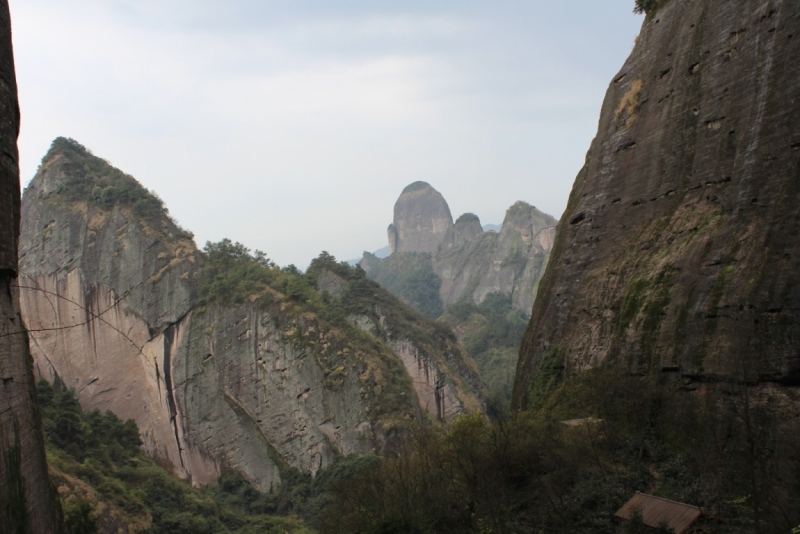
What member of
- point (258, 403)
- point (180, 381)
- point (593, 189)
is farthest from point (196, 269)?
point (593, 189)

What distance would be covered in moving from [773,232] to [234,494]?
34244 mm

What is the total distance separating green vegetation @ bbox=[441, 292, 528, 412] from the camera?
7638 cm

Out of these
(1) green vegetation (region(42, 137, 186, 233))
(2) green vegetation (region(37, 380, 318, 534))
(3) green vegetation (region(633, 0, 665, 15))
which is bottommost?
(2) green vegetation (region(37, 380, 318, 534))

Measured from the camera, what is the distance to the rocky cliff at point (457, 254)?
399 ft

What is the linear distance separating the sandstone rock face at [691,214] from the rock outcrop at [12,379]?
1258cm

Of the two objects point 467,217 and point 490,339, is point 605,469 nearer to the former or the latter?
point 490,339

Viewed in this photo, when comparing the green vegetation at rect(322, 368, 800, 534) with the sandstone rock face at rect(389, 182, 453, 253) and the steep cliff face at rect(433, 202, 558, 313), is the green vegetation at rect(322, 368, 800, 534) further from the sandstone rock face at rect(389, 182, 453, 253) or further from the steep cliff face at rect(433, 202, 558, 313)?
the sandstone rock face at rect(389, 182, 453, 253)

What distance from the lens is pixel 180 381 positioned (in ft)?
150

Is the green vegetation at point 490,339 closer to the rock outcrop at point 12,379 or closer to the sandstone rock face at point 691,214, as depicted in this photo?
the sandstone rock face at point 691,214

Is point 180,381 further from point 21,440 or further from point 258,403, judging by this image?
point 21,440

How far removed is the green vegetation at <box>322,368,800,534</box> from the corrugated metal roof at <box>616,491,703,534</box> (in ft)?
0.96

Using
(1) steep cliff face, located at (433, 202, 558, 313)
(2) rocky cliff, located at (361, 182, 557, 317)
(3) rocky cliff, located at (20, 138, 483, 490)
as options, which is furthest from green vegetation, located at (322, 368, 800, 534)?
(1) steep cliff face, located at (433, 202, 558, 313)

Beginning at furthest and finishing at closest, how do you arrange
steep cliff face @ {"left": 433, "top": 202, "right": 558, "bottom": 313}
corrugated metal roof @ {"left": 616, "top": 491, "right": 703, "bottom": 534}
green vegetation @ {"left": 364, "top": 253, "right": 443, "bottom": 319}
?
green vegetation @ {"left": 364, "top": 253, "right": 443, "bottom": 319}, steep cliff face @ {"left": 433, "top": 202, "right": 558, "bottom": 313}, corrugated metal roof @ {"left": 616, "top": 491, "right": 703, "bottom": 534}

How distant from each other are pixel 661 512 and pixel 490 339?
247 ft
